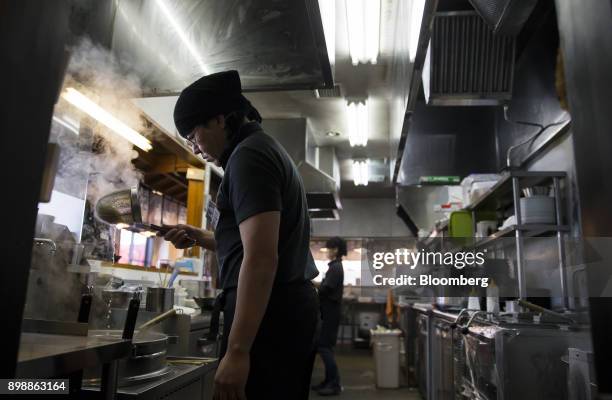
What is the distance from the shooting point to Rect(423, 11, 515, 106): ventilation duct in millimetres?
2648

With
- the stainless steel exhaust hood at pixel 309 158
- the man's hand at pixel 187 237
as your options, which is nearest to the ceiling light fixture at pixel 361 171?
the stainless steel exhaust hood at pixel 309 158

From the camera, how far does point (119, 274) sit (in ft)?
9.03

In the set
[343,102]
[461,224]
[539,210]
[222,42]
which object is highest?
[343,102]

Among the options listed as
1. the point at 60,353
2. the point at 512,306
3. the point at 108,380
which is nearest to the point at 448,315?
the point at 512,306

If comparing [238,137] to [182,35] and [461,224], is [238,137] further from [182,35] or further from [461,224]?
[461,224]

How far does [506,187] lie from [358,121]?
7.74ft

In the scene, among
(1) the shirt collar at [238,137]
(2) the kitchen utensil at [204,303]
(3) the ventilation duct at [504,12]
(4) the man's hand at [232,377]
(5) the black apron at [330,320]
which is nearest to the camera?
(4) the man's hand at [232,377]

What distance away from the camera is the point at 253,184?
1.14 metres

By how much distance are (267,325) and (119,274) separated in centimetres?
188

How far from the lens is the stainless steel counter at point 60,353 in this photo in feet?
1.95

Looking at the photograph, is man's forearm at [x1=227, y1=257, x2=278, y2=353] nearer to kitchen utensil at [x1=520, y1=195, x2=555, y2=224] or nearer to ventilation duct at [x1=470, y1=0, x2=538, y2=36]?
ventilation duct at [x1=470, y1=0, x2=538, y2=36]

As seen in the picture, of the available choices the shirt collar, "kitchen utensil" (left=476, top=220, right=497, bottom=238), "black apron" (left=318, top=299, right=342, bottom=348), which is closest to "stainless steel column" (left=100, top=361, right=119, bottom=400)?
the shirt collar

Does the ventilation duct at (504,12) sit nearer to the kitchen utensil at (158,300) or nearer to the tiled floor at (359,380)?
the kitchen utensil at (158,300)

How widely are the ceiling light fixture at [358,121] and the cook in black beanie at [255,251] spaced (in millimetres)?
3406
